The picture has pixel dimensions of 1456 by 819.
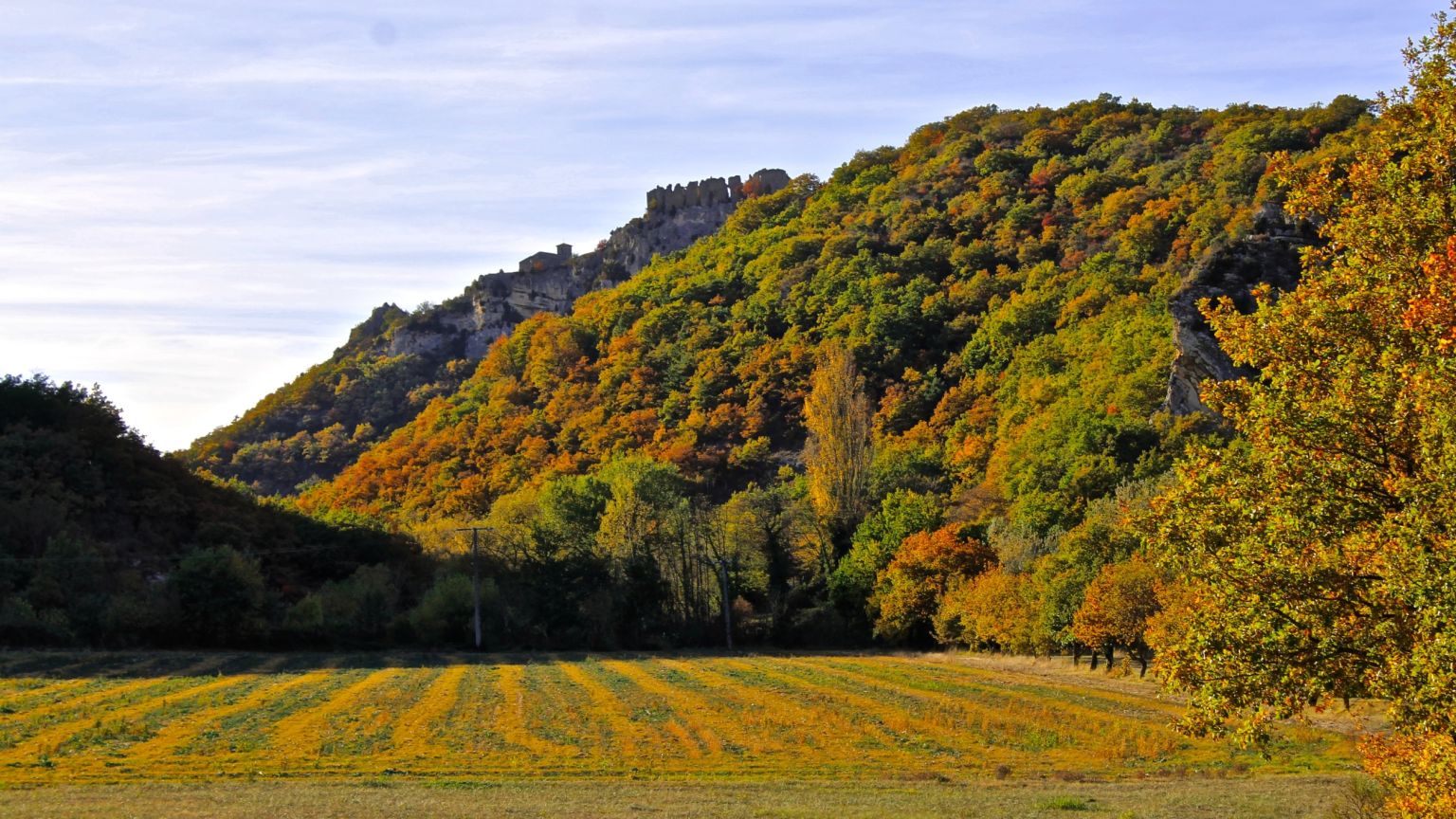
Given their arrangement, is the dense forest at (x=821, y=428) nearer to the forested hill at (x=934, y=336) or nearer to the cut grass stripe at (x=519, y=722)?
the forested hill at (x=934, y=336)

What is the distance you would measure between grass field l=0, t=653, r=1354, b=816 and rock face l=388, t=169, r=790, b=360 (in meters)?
122

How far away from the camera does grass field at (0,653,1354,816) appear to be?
23.6 meters

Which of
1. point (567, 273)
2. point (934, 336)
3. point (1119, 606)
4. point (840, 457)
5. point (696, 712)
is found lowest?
point (696, 712)

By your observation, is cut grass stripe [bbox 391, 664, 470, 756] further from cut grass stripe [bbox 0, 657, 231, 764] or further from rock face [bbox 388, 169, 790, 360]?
rock face [bbox 388, 169, 790, 360]

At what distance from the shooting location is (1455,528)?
12.6 m

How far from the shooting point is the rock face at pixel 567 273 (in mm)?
172500

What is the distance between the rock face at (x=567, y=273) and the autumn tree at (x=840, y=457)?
3548 inches

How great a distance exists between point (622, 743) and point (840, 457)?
5335 centimetres

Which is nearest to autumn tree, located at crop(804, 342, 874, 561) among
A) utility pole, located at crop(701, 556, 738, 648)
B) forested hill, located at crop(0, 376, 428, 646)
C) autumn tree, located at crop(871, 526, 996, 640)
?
utility pole, located at crop(701, 556, 738, 648)

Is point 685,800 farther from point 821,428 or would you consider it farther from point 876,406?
point 876,406

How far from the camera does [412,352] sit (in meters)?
170

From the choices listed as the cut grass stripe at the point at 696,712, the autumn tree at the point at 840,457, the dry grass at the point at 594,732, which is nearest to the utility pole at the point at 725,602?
the autumn tree at the point at 840,457

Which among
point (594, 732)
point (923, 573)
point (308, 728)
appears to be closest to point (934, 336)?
point (923, 573)

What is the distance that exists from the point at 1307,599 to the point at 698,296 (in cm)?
12458
